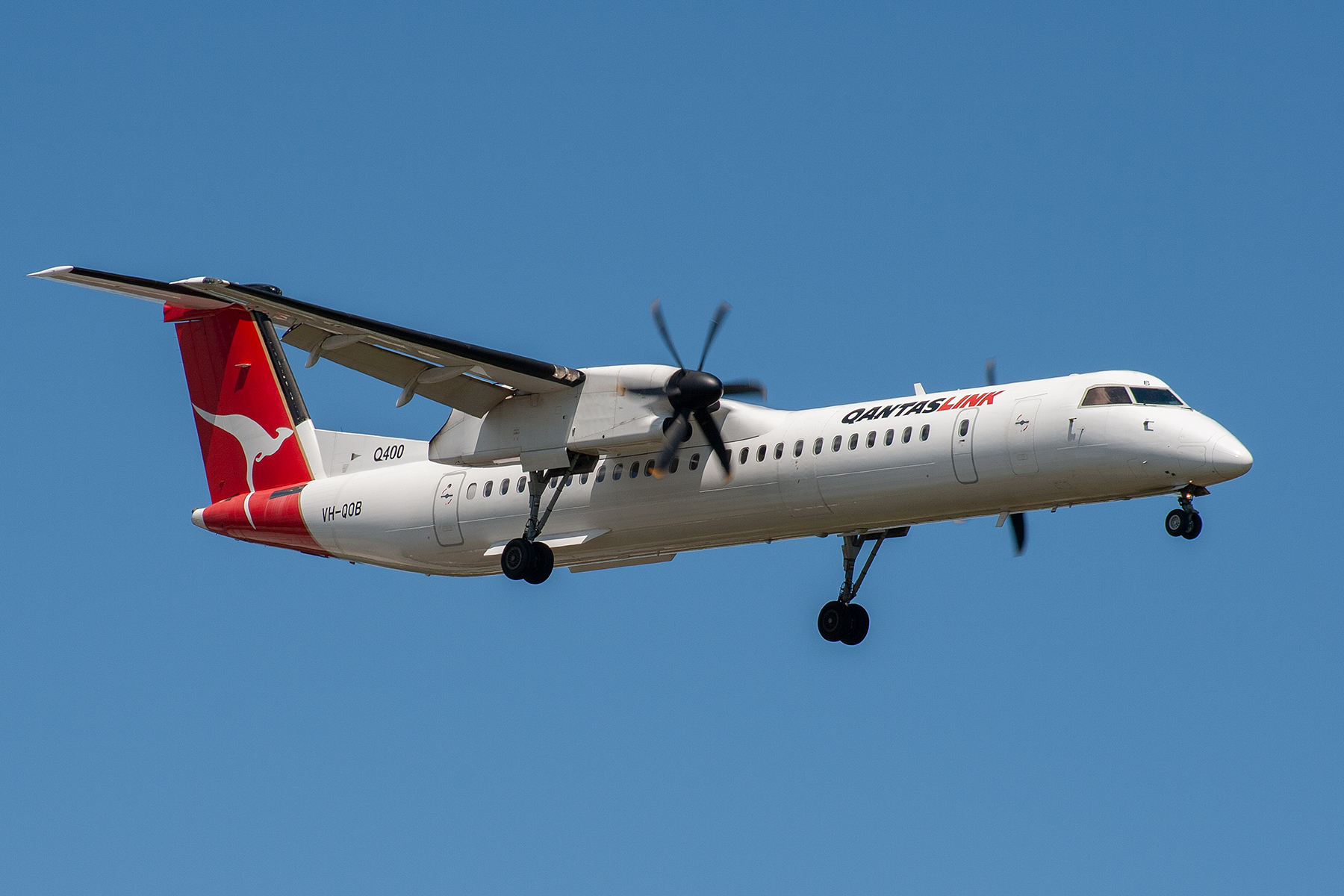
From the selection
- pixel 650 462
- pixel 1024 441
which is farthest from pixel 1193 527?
pixel 650 462

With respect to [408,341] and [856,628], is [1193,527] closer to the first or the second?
[856,628]

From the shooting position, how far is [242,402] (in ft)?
90.0

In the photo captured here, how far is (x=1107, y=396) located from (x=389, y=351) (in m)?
9.66

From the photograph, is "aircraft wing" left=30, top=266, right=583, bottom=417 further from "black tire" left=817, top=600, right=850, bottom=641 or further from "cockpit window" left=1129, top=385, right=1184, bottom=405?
"cockpit window" left=1129, top=385, right=1184, bottom=405

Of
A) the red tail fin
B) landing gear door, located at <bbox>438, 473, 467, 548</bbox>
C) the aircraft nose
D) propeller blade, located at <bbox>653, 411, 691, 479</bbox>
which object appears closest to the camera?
the aircraft nose

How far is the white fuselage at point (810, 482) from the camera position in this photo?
1978 centimetres

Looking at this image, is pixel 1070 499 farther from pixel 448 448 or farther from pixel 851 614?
pixel 448 448

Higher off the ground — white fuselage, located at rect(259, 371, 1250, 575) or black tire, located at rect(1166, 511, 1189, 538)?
white fuselage, located at rect(259, 371, 1250, 575)

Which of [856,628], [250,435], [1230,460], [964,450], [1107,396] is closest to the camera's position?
[1230,460]

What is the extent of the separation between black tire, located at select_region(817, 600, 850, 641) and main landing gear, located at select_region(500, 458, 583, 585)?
4274 millimetres

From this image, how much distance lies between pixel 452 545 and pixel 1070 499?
30.0 feet

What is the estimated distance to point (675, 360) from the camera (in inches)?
882

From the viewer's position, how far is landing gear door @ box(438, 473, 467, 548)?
24.1 m

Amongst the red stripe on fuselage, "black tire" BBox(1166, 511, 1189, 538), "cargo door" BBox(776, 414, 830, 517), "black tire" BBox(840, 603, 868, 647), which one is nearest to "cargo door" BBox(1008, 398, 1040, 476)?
"black tire" BBox(1166, 511, 1189, 538)
